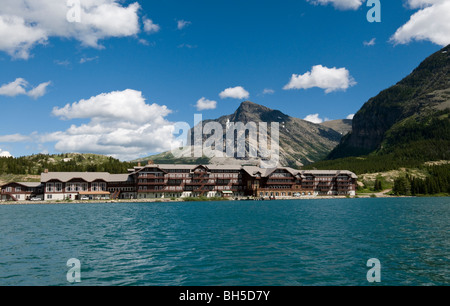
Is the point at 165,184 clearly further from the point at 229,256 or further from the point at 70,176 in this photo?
the point at 229,256

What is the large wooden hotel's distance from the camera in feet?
534

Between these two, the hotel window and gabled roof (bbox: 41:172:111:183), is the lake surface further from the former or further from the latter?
the hotel window

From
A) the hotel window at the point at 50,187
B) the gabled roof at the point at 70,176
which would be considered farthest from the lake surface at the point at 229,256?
the hotel window at the point at 50,187

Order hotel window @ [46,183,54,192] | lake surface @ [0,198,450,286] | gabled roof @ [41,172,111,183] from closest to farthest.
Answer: lake surface @ [0,198,450,286], hotel window @ [46,183,54,192], gabled roof @ [41,172,111,183]

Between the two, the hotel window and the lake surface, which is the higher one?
the hotel window

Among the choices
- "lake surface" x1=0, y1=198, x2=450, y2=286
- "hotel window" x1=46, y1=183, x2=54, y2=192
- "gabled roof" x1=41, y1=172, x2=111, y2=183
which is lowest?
"lake surface" x1=0, y1=198, x2=450, y2=286

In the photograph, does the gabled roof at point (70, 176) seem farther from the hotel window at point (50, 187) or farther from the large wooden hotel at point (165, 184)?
the hotel window at point (50, 187)

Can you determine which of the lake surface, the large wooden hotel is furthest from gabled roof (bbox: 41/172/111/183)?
the lake surface

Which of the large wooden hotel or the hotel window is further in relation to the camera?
the large wooden hotel

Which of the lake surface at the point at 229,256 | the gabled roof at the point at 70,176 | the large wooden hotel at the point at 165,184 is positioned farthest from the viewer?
the large wooden hotel at the point at 165,184

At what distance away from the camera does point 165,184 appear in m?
177

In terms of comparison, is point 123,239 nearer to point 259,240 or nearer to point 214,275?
point 259,240

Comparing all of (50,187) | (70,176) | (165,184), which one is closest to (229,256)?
(165,184)

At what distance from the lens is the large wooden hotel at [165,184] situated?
534 ft
